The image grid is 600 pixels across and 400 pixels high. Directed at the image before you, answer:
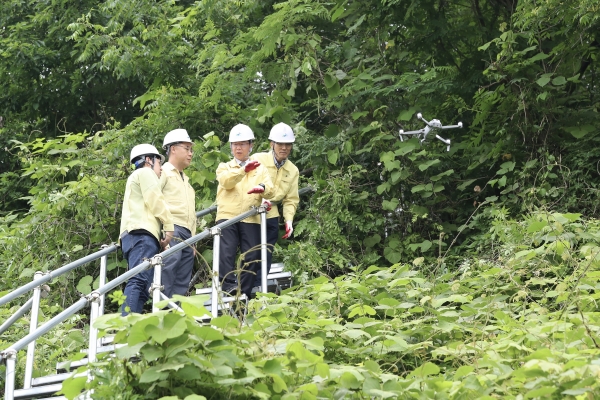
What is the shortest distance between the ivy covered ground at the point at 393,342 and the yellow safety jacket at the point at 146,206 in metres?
1.07

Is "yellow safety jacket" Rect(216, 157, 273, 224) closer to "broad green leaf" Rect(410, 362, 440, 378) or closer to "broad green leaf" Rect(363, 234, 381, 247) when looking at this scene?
"broad green leaf" Rect(363, 234, 381, 247)

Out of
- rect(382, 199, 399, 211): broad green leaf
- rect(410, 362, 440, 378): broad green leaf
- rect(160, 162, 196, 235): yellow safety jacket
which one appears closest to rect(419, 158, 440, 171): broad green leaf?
rect(382, 199, 399, 211): broad green leaf

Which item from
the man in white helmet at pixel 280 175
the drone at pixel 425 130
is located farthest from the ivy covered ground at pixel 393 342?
the drone at pixel 425 130

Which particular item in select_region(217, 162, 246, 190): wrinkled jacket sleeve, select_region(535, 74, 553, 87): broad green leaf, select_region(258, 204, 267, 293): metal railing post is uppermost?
select_region(535, 74, 553, 87): broad green leaf

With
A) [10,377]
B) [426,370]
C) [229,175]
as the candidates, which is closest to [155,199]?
[229,175]

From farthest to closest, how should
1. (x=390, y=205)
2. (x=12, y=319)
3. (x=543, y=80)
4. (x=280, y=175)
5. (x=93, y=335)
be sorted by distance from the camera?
(x=390, y=205)
(x=543, y=80)
(x=280, y=175)
(x=12, y=319)
(x=93, y=335)

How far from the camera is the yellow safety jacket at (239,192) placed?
7.73m

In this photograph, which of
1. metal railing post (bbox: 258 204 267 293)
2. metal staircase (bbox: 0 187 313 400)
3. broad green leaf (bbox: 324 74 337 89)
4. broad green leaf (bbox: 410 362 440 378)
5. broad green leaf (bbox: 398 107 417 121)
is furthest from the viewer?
broad green leaf (bbox: 324 74 337 89)

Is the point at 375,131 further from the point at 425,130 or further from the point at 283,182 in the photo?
the point at 283,182

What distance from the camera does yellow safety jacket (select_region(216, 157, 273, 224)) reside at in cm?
773

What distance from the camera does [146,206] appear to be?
6.88 metres

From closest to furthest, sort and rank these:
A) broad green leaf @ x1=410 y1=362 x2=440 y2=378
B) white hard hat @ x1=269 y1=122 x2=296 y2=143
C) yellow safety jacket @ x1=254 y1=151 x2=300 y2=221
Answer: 1. broad green leaf @ x1=410 y1=362 x2=440 y2=378
2. white hard hat @ x1=269 y1=122 x2=296 y2=143
3. yellow safety jacket @ x1=254 y1=151 x2=300 y2=221

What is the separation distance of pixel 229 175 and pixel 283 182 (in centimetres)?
67

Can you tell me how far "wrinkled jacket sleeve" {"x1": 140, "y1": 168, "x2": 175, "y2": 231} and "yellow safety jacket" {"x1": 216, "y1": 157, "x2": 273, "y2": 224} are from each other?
905 millimetres
